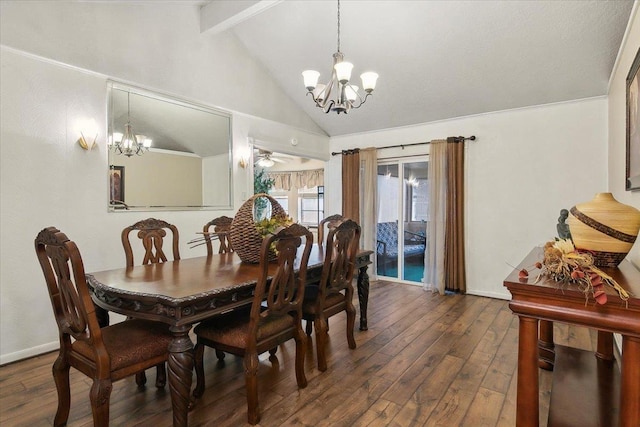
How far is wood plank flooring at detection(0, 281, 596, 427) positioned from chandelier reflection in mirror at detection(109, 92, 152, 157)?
193 cm

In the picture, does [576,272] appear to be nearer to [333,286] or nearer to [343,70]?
[333,286]

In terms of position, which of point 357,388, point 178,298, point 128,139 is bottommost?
point 357,388

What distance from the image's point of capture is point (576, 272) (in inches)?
48.1

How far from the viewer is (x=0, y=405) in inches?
80.7

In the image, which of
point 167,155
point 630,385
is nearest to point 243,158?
point 167,155

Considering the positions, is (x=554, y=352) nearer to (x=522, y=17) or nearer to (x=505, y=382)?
(x=505, y=382)

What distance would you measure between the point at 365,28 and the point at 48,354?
4.43 metres

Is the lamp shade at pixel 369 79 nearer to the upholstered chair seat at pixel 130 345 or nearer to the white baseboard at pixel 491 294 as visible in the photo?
the upholstered chair seat at pixel 130 345

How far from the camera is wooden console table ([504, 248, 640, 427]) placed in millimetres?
1107

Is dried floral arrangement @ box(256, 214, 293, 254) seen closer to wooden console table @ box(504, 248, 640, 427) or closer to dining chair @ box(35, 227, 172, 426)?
dining chair @ box(35, 227, 172, 426)

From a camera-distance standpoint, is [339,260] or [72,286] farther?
[339,260]

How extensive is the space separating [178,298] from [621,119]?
12.3 feet

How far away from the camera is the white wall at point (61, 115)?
2.64 metres

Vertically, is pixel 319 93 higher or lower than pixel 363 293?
higher
